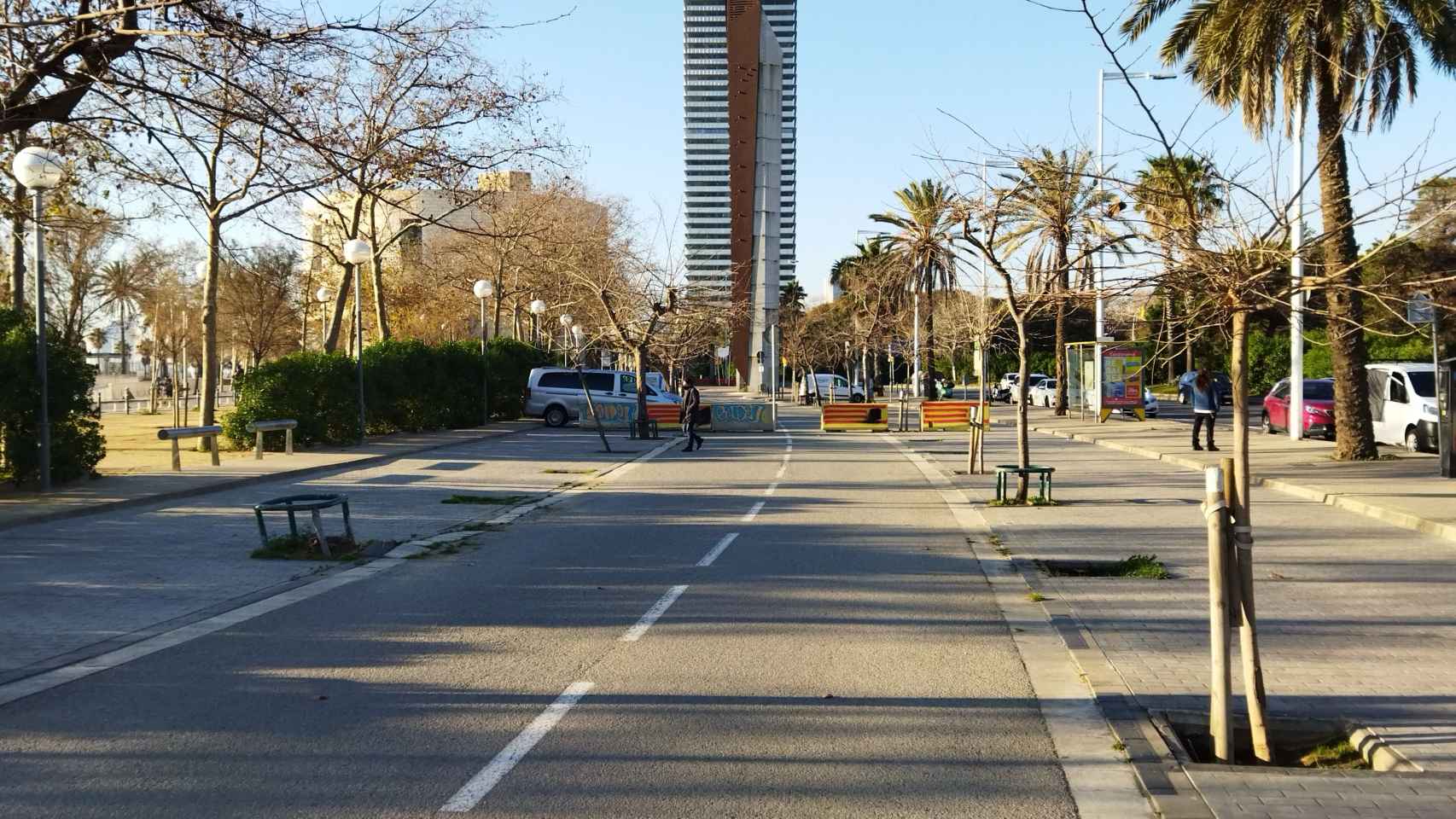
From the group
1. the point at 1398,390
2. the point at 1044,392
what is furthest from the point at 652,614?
the point at 1044,392

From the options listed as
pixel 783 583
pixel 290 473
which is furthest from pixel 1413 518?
pixel 290 473

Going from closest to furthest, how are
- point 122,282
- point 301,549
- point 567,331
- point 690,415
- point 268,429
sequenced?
1. point 301,549
2. point 268,429
3. point 690,415
4. point 122,282
5. point 567,331

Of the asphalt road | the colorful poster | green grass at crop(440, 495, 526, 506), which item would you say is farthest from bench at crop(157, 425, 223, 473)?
the colorful poster

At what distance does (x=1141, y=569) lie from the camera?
11.2 meters

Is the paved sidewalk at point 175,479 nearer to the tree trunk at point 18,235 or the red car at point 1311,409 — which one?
the tree trunk at point 18,235

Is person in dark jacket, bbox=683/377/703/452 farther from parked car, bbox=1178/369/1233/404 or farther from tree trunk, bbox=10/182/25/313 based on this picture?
parked car, bbox=1178/369/1233/404

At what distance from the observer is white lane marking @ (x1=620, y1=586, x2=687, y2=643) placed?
848cm

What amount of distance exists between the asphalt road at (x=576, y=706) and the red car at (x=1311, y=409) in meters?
22.4

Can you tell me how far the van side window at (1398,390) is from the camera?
26234 mm

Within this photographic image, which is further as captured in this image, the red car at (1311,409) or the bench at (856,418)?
the bench at (856,418)

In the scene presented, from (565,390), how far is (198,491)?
950 inches

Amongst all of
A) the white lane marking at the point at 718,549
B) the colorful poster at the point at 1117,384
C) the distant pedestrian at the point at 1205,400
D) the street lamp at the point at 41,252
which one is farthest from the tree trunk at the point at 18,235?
the colorful poster at the point at 1117,384

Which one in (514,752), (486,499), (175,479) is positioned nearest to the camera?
(514,752)

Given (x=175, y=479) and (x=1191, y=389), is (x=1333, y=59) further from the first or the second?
Answer: (x=1191, y=389)
